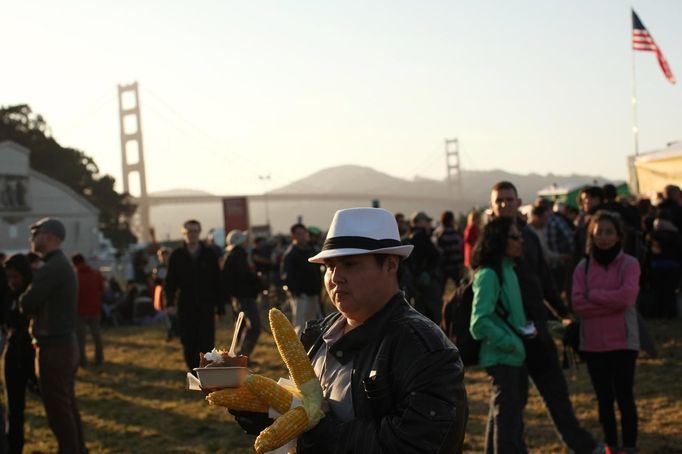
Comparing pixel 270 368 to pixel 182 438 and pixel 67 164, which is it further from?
pixel 67 164

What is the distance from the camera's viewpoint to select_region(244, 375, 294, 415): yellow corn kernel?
2305 millimetres

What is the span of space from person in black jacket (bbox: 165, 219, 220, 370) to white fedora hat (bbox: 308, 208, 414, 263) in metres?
6.28

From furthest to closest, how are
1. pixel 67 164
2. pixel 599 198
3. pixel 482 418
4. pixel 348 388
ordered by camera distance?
pixel 67 164
pixel 599 198
pixel 482 418
pixel 348 388

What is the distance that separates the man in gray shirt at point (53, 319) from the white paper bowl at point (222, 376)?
3.69m

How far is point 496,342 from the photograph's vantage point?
4637mm

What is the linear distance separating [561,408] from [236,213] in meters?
14.2

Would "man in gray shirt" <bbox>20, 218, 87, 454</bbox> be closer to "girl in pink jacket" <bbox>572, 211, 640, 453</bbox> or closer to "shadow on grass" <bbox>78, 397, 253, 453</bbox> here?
"shadow on grass" <bbox>78, 397, 253, 453</bbox>

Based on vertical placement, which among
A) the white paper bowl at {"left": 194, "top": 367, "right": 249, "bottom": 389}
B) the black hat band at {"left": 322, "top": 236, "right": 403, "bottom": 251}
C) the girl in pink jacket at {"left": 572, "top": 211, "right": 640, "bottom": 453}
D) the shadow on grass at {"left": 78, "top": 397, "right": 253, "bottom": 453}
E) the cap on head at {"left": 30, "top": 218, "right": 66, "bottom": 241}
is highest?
the cap on head at {"left": 30, "top": 218, "right": 66, "bottom": 241}

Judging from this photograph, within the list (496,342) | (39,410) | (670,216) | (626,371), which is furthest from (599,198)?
(39,410)

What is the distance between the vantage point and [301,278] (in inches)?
416

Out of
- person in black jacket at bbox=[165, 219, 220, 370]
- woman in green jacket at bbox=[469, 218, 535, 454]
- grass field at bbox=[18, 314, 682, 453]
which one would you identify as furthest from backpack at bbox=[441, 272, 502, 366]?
person in black jacket at bbox=[165, 219, 220, 370]

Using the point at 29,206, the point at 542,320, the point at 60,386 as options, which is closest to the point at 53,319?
the point at 60,386

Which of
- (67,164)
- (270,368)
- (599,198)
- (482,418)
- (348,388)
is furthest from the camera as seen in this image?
(67,164)

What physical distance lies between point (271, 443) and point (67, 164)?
186 feet
